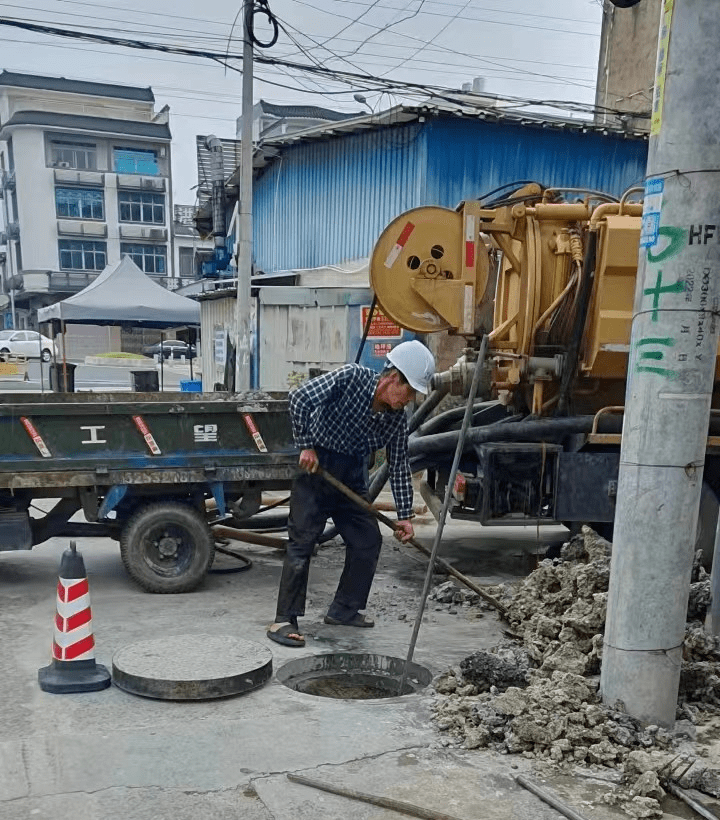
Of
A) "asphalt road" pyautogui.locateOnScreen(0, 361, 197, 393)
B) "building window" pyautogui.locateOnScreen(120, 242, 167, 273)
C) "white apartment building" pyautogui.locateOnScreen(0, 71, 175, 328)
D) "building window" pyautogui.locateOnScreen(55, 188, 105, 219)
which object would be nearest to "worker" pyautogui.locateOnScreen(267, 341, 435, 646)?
"asphalt road" pyautogui.locateOnScreen(0, 361, 197, 393)

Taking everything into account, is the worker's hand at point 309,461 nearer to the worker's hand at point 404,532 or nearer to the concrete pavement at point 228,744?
the worker's hand at point 404,532

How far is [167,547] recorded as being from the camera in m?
5.79

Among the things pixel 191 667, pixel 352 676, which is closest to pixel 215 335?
pixel 352 676

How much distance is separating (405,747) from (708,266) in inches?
95.9

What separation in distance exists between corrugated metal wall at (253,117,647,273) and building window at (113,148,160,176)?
34.9m

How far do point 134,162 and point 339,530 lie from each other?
4773cm

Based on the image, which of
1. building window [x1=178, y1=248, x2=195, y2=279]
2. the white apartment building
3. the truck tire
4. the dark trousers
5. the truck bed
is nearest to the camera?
the dark trousers

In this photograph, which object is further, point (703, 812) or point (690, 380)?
point (690, 380)

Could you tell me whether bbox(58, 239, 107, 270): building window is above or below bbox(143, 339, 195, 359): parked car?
above

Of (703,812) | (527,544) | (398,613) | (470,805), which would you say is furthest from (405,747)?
(527,544)

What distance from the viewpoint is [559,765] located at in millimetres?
3336

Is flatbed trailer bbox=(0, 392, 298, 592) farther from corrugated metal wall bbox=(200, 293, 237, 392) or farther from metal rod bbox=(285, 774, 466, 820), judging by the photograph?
corrugated metal wall bbox=(200, 293, 237, 392)

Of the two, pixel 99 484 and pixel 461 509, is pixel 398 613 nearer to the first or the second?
pixel 461 509

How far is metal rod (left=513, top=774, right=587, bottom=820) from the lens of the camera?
296 cm
